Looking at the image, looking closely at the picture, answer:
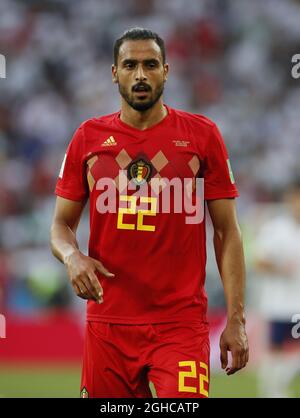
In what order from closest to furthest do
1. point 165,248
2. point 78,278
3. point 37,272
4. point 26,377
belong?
point 78,278 < point 165,248 < point 26,377 < point 37,272

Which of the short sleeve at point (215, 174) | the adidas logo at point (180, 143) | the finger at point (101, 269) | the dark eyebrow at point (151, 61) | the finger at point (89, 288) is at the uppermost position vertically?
the dark eyebrow at point (151, 61)

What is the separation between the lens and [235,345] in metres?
4.88

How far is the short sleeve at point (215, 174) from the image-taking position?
5.11m

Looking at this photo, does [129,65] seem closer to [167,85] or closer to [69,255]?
[69,255]

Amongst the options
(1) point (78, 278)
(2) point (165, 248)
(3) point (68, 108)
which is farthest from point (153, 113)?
(3) point (68, 108)

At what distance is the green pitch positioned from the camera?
9.98 meters

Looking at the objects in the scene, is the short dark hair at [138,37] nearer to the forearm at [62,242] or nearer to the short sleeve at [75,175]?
the short sleeve at [75,175]

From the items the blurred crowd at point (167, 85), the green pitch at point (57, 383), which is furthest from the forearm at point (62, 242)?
the blurred crowd at point (167, 85)

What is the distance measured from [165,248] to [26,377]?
6605 mm

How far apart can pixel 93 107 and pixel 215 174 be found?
1127 cm

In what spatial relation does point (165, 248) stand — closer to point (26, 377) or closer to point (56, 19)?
point (26, 377)

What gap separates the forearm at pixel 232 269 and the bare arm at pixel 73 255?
630mm

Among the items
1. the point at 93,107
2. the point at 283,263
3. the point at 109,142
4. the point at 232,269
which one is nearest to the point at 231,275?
the point at 232,269

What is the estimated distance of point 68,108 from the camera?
54.2 ft
